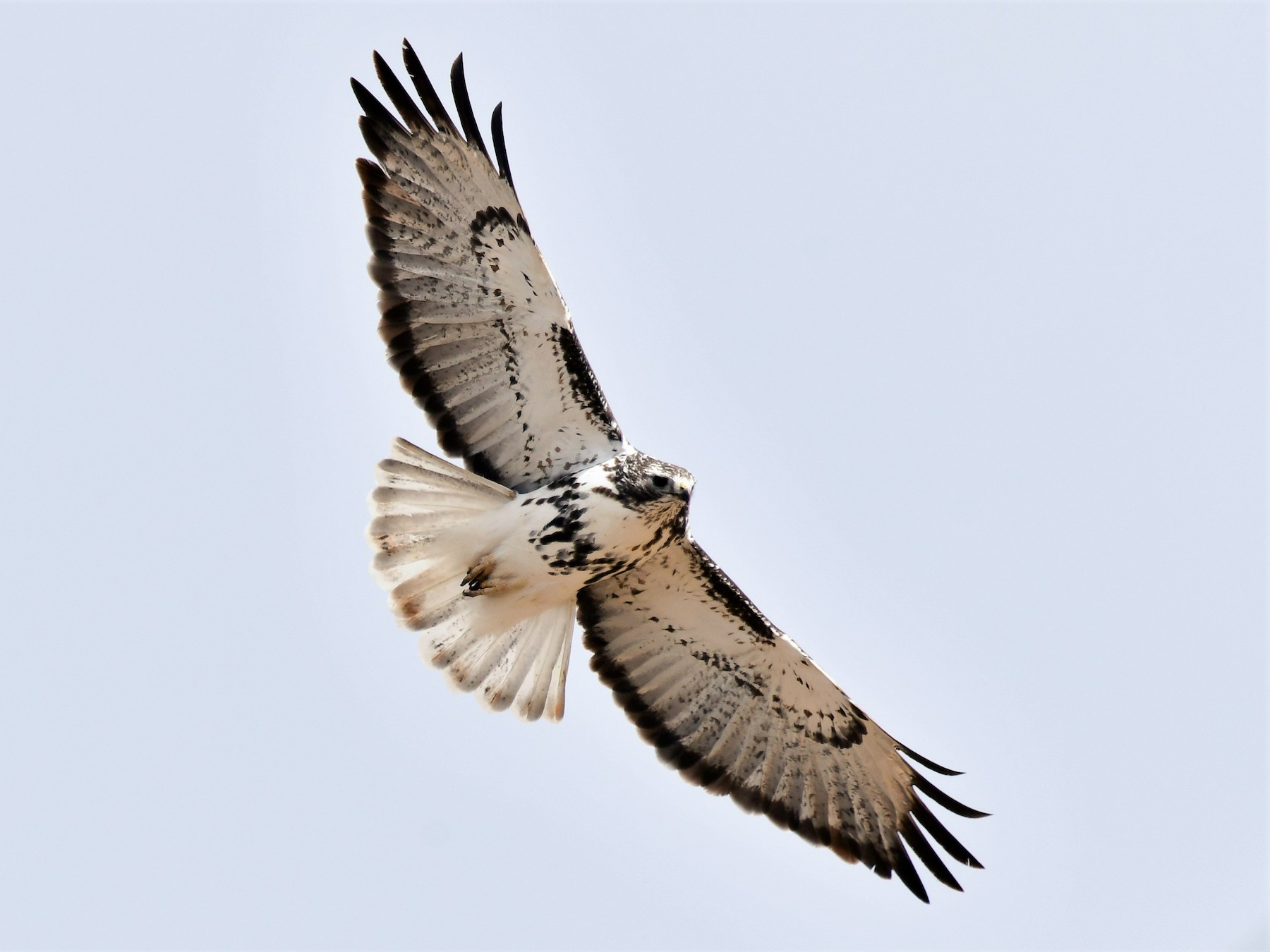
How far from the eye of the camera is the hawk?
26.6ft

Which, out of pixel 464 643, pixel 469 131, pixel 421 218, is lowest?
pixel 464 643

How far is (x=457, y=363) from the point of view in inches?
332

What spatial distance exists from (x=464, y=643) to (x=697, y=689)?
150cm

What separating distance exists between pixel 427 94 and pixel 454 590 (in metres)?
2.80

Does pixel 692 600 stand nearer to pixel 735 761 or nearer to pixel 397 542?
pixel 735 761

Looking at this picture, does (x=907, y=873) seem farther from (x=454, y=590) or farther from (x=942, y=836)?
(x=454, y=590)

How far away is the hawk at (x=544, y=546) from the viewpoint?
8117mm

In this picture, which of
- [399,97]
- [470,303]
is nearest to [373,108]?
[399,97]

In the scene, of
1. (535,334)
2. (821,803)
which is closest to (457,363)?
(535,334)

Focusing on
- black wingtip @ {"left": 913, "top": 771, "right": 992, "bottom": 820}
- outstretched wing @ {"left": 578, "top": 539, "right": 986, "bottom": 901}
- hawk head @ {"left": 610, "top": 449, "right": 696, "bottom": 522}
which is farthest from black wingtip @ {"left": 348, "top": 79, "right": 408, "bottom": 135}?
black wingtip @ {"left": 913, "top": 771, "right": 992, "bottom": 820}

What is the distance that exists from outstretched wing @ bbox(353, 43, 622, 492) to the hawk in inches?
0.4

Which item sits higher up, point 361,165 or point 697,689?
point 361,165

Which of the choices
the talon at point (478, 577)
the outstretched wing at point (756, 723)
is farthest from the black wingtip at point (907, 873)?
the talon at point (478, 577)

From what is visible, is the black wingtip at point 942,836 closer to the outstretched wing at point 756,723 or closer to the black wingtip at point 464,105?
the outstretched wing at point 756,723
